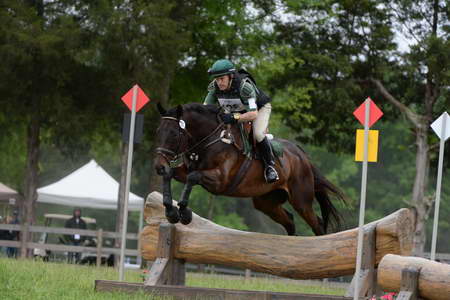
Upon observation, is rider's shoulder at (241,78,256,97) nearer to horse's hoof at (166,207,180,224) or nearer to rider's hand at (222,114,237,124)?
rider's hand at (222,114,237,124)

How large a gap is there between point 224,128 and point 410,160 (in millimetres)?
39736

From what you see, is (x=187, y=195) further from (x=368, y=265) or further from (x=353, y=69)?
(x=353, y=69)

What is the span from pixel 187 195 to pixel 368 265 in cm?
186

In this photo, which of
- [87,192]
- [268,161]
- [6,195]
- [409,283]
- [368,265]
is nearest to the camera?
[409,283]

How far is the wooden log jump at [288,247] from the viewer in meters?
8.21

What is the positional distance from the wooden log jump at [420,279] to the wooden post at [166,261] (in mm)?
2483

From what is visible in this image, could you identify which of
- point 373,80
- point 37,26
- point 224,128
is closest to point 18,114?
point 37,26

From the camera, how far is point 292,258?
28.1 feet

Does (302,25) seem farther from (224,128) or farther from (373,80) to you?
(224,128)

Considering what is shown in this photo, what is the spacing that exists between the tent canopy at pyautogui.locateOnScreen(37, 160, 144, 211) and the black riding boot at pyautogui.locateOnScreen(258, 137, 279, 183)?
14776mm

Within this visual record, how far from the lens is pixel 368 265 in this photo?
823cm

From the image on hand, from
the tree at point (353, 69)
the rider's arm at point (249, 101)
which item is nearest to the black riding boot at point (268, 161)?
the rider's arm at point (249, 101)

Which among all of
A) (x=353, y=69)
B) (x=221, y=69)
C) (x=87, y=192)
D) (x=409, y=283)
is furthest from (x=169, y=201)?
(x=87, y=192)

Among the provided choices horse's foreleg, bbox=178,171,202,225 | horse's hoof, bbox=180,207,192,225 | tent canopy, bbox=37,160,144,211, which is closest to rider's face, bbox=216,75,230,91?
horse's foreleg, bbox=178,171,202,225
